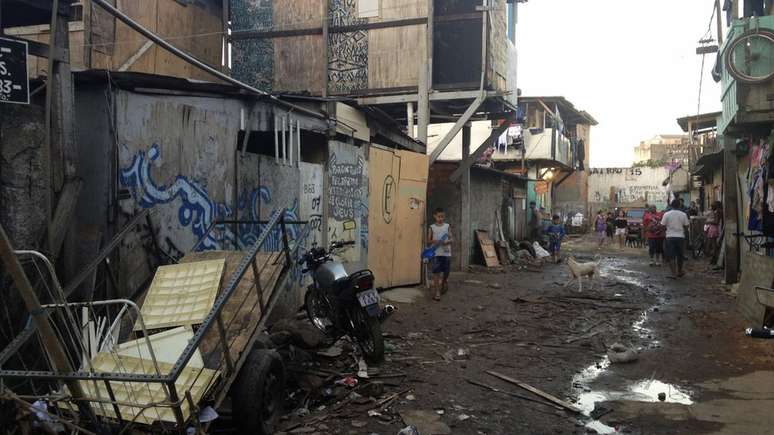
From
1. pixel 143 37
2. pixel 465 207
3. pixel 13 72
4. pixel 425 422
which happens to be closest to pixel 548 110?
pixel 465 207

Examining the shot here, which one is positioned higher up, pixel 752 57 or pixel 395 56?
pixel 395 56

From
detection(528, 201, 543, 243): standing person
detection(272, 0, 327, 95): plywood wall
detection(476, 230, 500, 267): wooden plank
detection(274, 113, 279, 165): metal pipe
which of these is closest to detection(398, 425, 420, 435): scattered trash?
detection(274, 113, 279, 165): metal pipe

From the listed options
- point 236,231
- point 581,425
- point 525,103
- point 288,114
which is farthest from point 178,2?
point 525,103

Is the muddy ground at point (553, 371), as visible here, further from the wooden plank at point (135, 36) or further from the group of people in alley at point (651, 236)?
the wooden plank at point (135, 36)

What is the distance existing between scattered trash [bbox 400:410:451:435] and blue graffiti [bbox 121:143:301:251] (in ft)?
7.74

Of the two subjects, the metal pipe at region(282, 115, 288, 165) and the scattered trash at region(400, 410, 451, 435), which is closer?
the scattered trash at region(400, 410, 451, 435)

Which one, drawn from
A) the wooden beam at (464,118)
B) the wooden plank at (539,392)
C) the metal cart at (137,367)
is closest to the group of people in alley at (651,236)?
the wooden beam at (464,118)

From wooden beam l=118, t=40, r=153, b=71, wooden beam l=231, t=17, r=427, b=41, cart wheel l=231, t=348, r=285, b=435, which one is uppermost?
wooden beam l=231, t=17, r=427, b=41

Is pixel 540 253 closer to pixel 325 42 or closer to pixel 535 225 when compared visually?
pixel 535 225

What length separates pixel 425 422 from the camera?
4590mm

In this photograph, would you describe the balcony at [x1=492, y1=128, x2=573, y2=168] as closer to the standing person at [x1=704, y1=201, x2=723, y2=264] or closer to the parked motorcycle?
the standing person at [x1=704, y1=201, x2=723, y2=264]

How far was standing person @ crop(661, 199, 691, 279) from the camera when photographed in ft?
43.5

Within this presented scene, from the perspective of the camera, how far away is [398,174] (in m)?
11.7

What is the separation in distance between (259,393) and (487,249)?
13.5 metres
